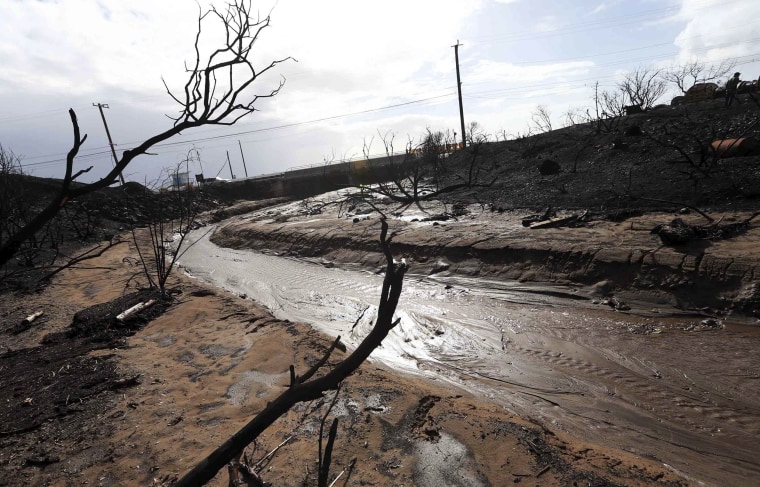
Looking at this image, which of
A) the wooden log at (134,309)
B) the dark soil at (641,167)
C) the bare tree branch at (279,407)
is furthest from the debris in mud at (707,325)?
the wooden log at (134,309)

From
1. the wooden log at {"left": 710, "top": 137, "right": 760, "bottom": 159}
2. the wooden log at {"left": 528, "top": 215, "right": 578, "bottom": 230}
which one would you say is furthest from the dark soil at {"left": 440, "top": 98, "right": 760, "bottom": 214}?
the wooden log at {"left": 528, "top": 215, "right": 578, "bottom": 230}

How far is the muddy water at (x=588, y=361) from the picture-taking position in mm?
3775

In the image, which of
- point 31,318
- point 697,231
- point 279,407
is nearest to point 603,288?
point 697,231

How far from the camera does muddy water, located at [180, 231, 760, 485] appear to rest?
3.78m

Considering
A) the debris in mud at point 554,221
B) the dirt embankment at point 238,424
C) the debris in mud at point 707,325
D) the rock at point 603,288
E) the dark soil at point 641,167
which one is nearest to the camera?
the dirt embankment at point 238,424

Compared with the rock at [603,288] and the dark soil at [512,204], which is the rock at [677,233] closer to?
the rock at [603,288]

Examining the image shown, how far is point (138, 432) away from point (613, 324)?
19.0 ft

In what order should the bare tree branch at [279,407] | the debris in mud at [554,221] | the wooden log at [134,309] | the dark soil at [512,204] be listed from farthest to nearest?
the debris in mud at [554,221] < the wooden log at [134,309] < the dark soil at [512,204] < the bare tree branch at [279,407]

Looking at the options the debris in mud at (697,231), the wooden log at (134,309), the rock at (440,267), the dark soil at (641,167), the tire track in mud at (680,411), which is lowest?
the tire track in mud at (680,411)

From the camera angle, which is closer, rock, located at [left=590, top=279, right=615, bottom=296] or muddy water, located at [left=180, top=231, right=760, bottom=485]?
muddy water, located at [left=180, top=231, right=760, bottom=485]

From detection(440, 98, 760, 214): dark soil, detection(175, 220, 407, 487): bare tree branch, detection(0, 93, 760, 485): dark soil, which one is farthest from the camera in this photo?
detection(440, 98, 760, 214): dark soil

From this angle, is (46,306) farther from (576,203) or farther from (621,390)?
(576,203)

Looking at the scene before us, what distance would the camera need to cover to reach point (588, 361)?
5195 millimetres

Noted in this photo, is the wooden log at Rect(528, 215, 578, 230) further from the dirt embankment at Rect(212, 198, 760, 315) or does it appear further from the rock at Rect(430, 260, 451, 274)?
the rock at Rect(430, 260, 451, 274)
